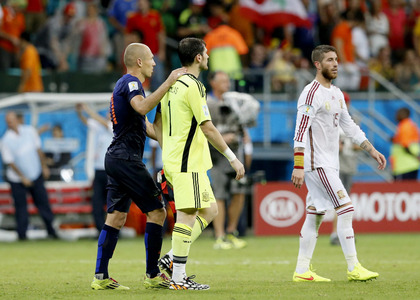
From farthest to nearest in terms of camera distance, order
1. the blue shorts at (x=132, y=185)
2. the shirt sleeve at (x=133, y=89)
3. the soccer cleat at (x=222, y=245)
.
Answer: the soccer cleat at (x=222, y=245) → the blue shorts at (x=132, y=185) → the shirt sleeve at (x=133, y=89)

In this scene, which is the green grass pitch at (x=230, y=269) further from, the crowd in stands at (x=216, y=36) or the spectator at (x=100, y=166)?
the crowd in stands at (x=216, y=36)

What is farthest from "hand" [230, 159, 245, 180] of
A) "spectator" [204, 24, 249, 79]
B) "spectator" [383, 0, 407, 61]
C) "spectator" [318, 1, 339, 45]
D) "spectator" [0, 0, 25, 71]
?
"spectator" [383, 0, 407, 61]

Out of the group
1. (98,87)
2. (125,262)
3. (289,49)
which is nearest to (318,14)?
(289,49)

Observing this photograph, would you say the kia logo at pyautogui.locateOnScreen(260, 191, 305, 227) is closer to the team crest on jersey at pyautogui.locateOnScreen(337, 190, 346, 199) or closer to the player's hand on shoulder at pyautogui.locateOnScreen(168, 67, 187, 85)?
the team crest on jersey at pyautogui.locateOnScreen(337, 190, 346, 199)

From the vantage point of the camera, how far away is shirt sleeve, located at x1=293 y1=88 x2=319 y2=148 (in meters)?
8.78

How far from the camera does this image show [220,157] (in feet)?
48.0

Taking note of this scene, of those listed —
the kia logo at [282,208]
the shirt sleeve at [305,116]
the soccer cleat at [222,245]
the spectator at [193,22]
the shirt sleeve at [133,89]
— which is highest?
the spectator at [193,22]

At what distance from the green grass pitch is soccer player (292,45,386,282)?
353mm

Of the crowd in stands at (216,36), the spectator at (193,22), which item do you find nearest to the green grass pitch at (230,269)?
the crowd in stands at (216,36)

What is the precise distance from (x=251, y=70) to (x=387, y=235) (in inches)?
181

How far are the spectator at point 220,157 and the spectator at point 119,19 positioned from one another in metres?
6.11

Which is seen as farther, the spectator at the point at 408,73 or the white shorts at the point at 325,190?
the spectator at the point at 408,73

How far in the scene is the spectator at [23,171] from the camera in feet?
53.8

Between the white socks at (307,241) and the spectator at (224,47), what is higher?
the spectator at (224,47)
